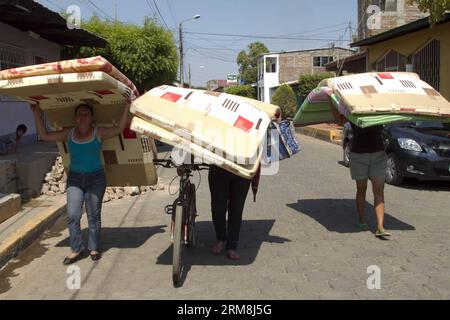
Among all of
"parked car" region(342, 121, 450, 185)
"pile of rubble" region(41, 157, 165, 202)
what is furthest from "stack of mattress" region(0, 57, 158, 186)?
"parked car" region(342, 121, 450, 185)

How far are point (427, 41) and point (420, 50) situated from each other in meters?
0.67

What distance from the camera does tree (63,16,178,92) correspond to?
15875 millimetres

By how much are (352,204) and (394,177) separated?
2.05m

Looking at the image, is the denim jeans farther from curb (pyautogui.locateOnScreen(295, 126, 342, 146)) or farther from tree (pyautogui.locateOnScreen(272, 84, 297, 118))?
tree (pyautogui.locateOnScreen(272, 84, 297, 118))

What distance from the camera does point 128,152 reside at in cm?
580

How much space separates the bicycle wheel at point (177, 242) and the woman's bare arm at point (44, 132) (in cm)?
162

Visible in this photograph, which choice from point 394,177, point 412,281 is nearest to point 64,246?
point 412,281

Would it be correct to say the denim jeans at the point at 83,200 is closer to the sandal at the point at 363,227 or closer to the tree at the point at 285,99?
the sandal at the point at 363,227

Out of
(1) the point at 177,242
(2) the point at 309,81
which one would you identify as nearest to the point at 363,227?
(1) the point at 177,242

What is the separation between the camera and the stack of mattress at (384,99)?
5465mm

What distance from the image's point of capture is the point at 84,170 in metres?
5.34

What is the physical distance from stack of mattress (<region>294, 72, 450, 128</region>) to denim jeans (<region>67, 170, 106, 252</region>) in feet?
9.41

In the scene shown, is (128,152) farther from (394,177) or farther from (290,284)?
(394,177)

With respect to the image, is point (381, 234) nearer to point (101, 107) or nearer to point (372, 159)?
point (372, 159)
